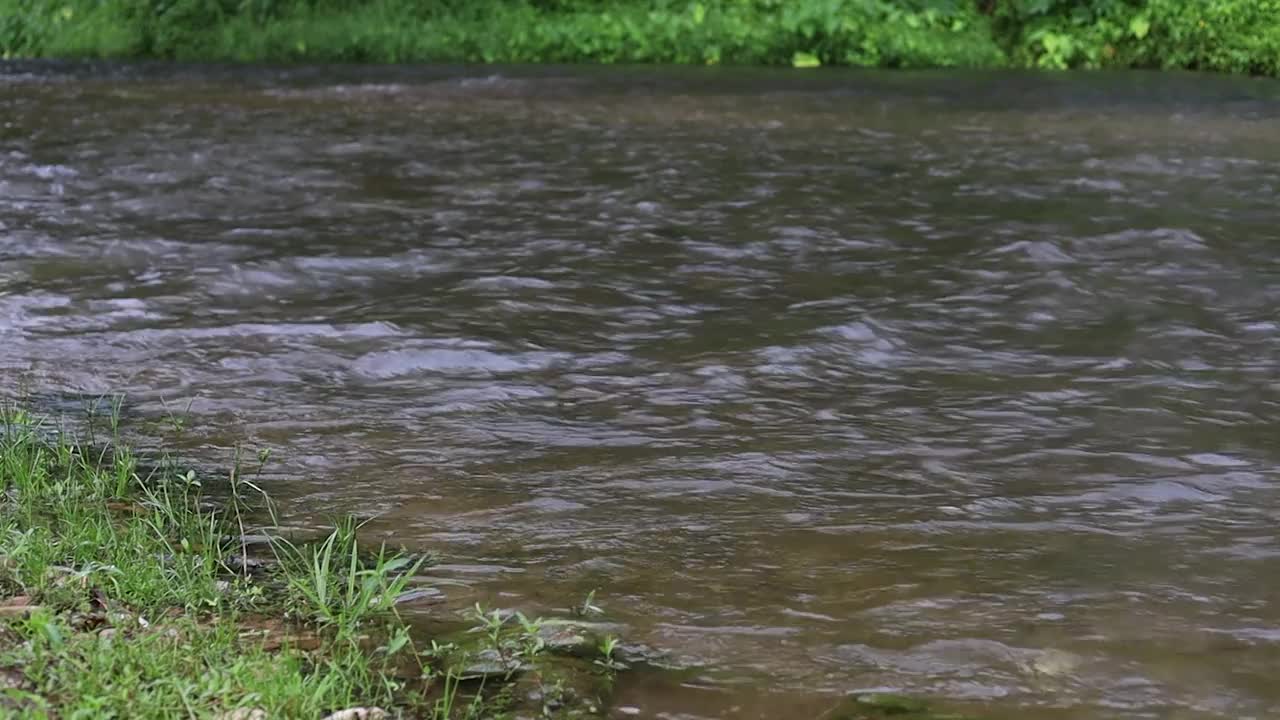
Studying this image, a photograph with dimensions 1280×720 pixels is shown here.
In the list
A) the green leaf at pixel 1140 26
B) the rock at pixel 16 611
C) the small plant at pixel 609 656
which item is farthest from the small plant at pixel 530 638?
the green leaf at pixel 1140 26

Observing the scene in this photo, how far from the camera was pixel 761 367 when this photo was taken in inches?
211

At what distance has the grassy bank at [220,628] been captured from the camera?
2.73 meters

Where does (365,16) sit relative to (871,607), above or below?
above

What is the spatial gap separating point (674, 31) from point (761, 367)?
39.9 feet

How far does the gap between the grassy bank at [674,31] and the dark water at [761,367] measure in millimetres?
4825

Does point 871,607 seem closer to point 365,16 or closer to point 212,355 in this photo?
point 212,355

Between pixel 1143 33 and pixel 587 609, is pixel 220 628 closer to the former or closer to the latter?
pixel 587 609

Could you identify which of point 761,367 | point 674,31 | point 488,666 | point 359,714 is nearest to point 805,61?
point 674,31

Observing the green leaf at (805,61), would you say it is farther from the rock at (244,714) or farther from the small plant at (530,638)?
the rock at (244,714)

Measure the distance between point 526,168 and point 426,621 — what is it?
6.68 meters

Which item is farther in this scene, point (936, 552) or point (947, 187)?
point (947, 187)

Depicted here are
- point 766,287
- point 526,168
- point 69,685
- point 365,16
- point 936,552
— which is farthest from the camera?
point 365,16

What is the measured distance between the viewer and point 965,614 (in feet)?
11.0

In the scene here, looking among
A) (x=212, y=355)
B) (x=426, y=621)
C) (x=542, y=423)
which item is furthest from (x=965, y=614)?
(x=212, y=355)
